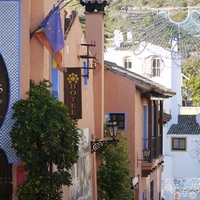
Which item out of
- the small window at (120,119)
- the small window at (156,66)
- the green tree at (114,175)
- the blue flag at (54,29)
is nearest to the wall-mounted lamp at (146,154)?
the small window at (120,119)

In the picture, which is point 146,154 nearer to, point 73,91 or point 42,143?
point 73,91

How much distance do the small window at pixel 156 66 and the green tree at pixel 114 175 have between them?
1081 inches

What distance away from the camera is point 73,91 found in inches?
645

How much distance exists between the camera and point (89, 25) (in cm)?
2205

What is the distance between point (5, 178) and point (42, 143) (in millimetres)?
1268

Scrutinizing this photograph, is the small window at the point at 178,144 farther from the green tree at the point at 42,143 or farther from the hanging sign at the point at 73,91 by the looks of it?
the green tree at the point at 42,143

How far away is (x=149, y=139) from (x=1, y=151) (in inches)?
539

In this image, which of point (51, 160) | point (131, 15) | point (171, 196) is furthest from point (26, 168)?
point (171, 196)

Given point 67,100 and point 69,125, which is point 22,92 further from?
point 67,100

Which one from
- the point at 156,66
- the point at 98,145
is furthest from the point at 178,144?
the point at 98,145

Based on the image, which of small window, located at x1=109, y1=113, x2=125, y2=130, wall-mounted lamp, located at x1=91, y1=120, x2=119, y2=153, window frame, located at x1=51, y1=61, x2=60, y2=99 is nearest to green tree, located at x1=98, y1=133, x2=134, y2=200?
wall-mounted lamp, located at x1=91, y1=120, x2=119, y2=153

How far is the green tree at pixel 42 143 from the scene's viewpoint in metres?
12.8

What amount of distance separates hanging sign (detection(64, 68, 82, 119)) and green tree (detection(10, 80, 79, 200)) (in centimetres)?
287

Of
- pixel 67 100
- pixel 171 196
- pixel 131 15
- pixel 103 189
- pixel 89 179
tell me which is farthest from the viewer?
pixel 171 196
